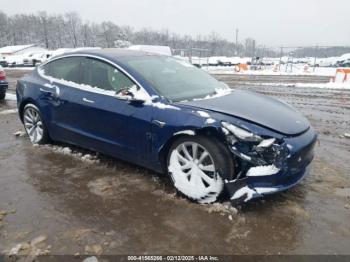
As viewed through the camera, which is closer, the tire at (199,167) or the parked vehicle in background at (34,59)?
the tire at (199,167)

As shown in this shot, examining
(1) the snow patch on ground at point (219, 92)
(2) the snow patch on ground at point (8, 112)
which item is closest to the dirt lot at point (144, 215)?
(1) the snow patch on ground at point (219, 92)

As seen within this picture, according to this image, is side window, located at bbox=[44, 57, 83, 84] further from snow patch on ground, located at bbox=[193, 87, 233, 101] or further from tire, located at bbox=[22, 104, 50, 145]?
snow patch on ground, located at bbox=[193, 87, 233, 101]

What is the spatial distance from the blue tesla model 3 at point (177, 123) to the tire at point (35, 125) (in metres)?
0.09

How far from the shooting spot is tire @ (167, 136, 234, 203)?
11.0 feet

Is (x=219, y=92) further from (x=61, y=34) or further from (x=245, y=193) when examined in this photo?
(x=61, y=34)

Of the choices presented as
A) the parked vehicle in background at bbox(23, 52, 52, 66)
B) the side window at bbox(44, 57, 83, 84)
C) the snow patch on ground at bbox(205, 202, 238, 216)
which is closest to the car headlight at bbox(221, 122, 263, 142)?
the snow patch on ground at bbox(205, 202, 238, 216)

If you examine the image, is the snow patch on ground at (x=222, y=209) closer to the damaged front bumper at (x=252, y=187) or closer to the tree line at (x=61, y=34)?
the damaged front bumper at (x=252, y=187)

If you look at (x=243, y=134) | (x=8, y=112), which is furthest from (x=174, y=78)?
(x=8, y=112)

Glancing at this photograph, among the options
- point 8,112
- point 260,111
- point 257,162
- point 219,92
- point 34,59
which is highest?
point 219,92

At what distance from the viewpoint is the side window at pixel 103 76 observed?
4.25 metres

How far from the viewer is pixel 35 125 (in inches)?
221

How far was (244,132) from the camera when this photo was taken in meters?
3.29

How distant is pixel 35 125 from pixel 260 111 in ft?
12.1

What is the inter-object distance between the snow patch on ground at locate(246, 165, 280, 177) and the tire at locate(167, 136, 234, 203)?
0.19 metres
